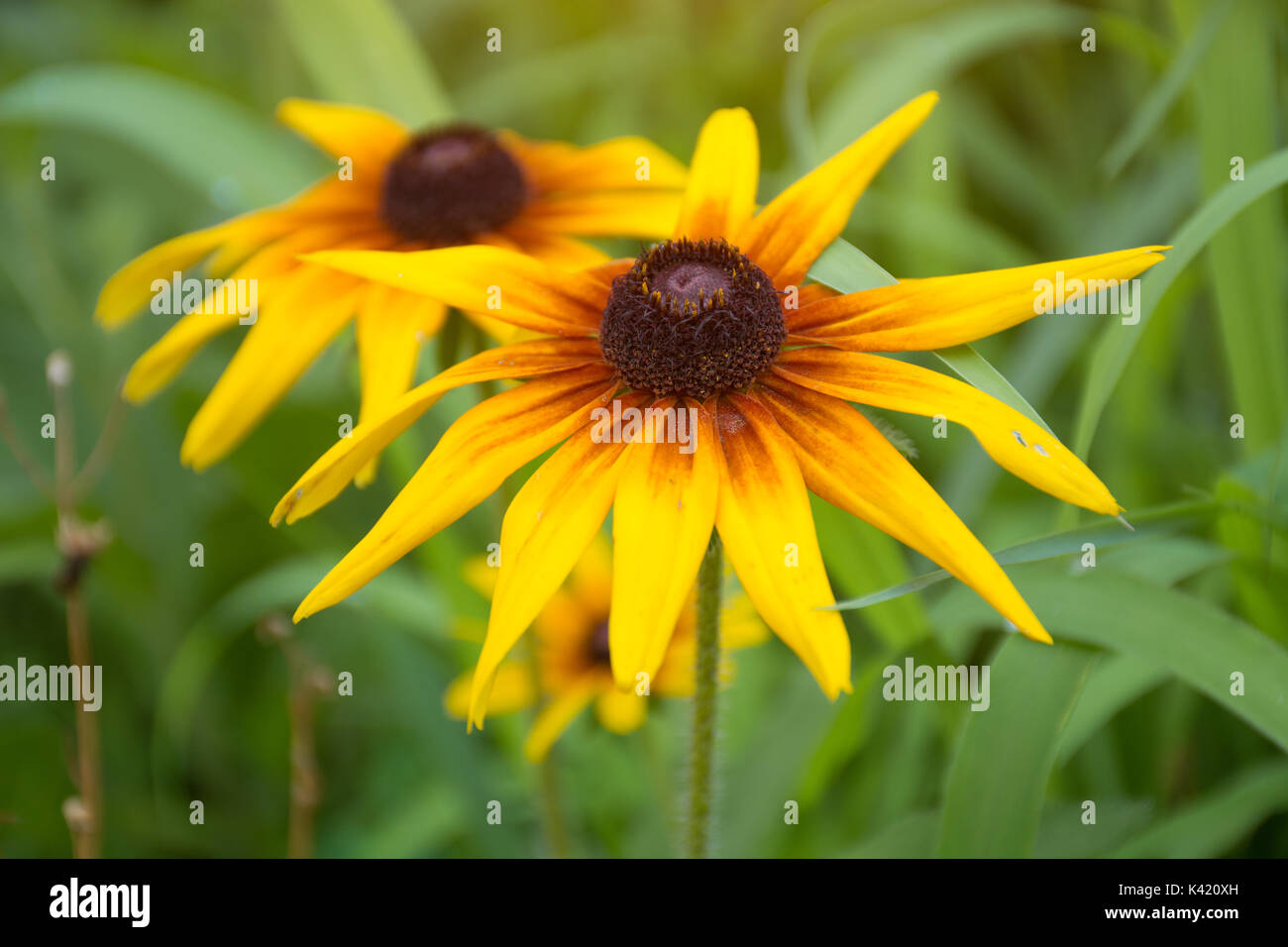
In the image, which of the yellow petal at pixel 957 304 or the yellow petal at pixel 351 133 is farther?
the yellow petal at pixel 351 133

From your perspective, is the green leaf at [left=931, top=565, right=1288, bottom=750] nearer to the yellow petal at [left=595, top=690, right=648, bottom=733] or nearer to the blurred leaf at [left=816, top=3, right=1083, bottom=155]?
the yellow petal at [left=595, top=690, right=648, bottom=733]

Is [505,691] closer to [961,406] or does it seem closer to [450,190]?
[450,190]

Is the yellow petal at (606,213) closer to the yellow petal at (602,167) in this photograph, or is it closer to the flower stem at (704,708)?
the yellow petal at (602,167)

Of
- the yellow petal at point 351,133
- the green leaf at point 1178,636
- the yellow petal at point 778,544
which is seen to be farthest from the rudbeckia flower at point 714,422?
the yellow petal at point 351,133

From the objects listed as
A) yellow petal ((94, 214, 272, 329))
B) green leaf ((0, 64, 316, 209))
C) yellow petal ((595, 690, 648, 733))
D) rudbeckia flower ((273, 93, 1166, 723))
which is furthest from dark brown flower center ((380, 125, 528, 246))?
yellow petal ((595, 690, 648, 733))

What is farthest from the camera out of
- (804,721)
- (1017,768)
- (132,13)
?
(132,13)

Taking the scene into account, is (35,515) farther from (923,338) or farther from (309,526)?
(923,338)

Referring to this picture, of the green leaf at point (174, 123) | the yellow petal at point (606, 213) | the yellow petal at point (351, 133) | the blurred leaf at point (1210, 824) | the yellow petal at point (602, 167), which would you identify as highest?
the green leaf at point (174, 123)

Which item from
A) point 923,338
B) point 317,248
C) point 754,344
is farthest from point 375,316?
point 923,338
